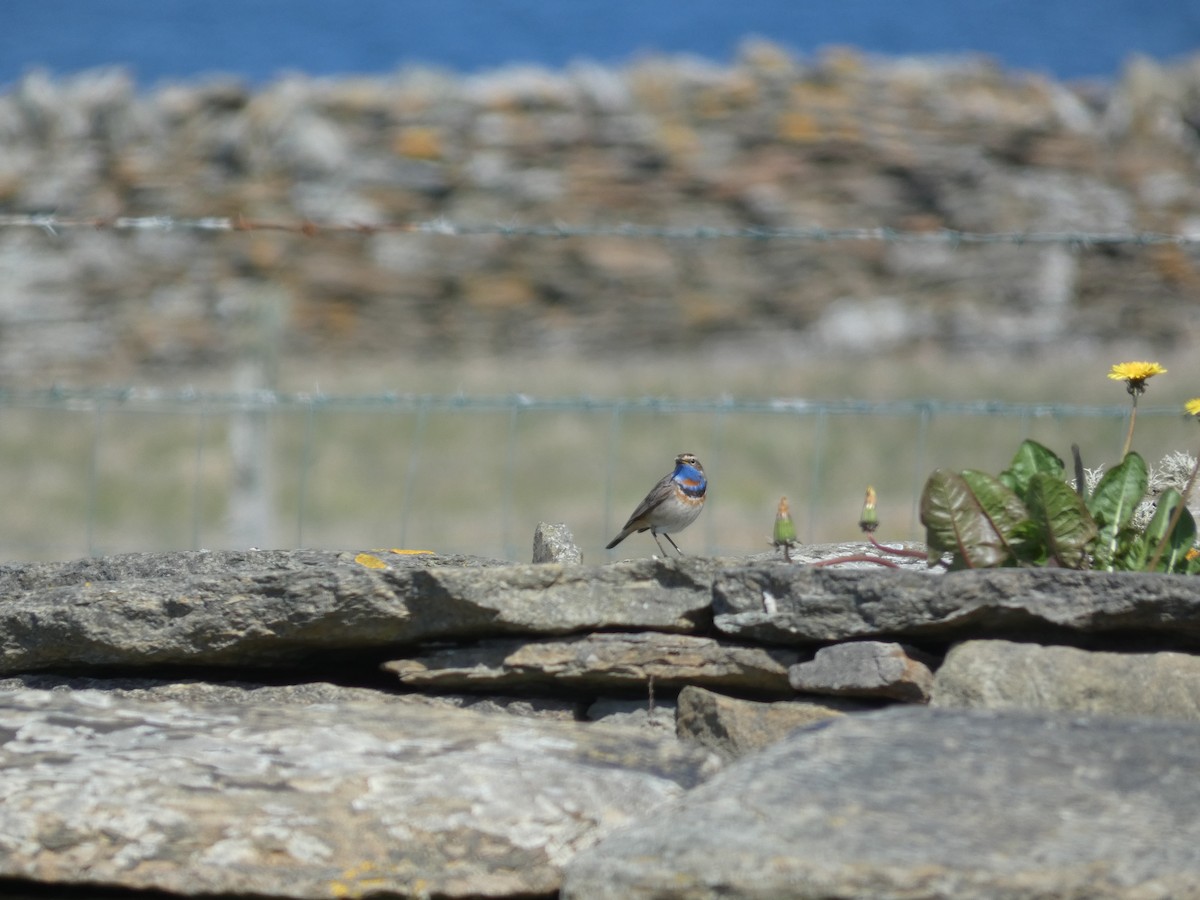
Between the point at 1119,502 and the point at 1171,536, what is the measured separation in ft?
0.45

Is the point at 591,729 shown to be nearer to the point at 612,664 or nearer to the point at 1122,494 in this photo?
the point at 612,664

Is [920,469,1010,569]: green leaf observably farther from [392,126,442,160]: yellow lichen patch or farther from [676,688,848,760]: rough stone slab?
[392,126,442,160]: yellow lichen patch

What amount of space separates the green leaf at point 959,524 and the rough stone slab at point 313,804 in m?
0.75

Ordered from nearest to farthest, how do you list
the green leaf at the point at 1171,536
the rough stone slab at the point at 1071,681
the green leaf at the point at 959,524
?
the rough stone slab at the point at 1071,681 < the green leaf at the point at 959,524 < the green leaf at the point at 1171,536

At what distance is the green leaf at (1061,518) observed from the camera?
10.0 feet

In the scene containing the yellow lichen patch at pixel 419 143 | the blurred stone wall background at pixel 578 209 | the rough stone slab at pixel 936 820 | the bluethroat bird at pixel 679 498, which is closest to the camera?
the rough stone slab at pixel 936 820

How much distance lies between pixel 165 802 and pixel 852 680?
1.40 meters

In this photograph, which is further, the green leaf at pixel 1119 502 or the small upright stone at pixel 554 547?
the small upright stone at pixel 554 547

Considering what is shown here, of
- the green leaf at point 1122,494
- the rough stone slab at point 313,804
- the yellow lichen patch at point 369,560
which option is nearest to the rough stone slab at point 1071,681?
the green leaf at point 1122,494

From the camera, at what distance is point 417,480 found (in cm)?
1089

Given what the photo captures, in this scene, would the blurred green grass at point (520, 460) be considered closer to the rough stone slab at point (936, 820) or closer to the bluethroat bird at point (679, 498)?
the bluethroat bird at point (679, 498)

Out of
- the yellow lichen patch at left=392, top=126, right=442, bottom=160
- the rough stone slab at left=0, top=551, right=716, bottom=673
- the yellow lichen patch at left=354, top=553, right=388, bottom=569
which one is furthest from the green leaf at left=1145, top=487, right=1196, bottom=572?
the yellow lichen patch at left=392, top=126, right=442, bottom=160

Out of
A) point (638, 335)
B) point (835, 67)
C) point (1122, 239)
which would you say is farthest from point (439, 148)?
point (1122, 239)

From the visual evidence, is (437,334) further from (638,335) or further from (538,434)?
(538,434)
